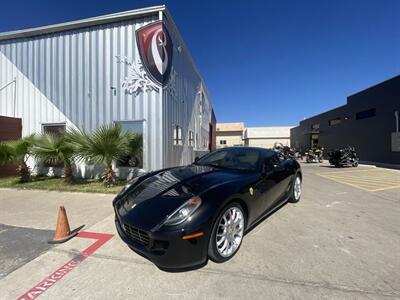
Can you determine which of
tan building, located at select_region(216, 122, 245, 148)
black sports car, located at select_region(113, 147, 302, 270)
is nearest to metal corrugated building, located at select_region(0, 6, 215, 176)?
black sports car, located at select_region(113, 147, 302, 270)

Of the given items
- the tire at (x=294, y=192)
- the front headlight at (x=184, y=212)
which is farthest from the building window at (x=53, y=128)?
the tire at (x=294, y=192)

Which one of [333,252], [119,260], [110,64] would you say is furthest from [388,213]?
[110,64]

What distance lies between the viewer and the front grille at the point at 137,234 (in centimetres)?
234

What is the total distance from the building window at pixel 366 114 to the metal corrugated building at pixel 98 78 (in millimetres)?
16342

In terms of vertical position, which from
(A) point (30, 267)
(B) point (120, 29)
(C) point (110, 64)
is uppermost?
(B) point (120, 29)

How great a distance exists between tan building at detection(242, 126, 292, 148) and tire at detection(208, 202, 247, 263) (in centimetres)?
5012

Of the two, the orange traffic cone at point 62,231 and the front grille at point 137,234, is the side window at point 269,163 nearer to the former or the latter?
the front grille at point 137,234

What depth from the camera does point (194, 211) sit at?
2.36m

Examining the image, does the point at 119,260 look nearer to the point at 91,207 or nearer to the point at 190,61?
the point at 91,207

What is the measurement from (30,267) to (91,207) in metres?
2.39

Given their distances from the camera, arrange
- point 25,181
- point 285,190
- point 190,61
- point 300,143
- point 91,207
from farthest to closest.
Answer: point 300,143, point 190,61, point 25,181, point 91,207, point 285,190

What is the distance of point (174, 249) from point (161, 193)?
30.3 inches

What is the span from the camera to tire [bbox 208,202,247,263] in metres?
2.49

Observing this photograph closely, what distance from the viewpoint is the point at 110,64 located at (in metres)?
8.30
